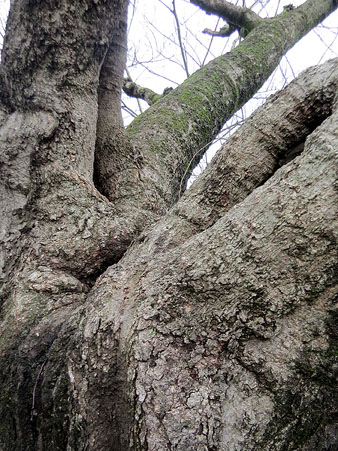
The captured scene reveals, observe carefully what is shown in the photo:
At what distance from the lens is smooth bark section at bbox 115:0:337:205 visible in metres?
1.76

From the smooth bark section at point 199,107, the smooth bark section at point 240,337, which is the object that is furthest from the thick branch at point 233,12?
the smooth bark section at point 240,337

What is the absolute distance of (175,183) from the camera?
1811mm

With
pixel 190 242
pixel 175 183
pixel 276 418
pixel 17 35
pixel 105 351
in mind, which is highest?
pixel 17 35

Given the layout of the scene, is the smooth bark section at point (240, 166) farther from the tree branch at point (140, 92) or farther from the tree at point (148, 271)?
the tree branch at point (140, 92)

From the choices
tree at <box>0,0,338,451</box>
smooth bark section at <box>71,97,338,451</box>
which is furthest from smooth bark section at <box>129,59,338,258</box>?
smooth bark section at <box>71,97,338,451</box>

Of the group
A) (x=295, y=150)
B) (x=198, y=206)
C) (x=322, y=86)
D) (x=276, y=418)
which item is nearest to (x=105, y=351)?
(x=276, y=418)

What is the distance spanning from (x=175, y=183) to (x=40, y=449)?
1.23m

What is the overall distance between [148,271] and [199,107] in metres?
1.25

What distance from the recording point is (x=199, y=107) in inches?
78.2

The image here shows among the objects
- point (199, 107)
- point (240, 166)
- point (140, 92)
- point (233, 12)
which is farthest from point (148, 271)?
point (233, 12)

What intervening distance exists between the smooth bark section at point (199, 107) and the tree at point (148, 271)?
0.13 metres

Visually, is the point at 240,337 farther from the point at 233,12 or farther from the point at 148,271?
the point at 233,12

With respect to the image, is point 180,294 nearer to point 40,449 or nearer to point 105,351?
point 105,351

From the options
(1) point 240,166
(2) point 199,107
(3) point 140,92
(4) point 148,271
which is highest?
(3) point 140,92
